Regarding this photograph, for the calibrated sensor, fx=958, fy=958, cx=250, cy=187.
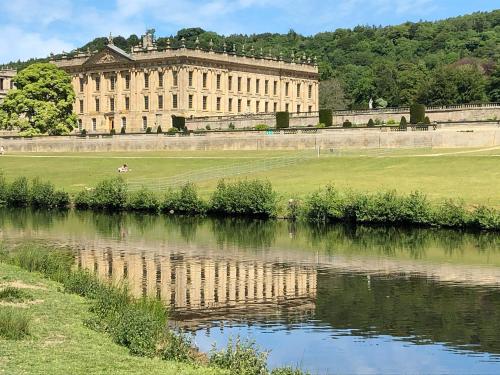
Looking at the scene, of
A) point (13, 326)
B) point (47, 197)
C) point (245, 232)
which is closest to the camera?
point (13, 326)

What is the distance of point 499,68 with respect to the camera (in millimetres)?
111750

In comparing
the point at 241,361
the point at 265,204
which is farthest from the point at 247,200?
the point at 241,361

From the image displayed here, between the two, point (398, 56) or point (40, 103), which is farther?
point (398, 56)

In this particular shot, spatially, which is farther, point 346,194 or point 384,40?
point 384,40

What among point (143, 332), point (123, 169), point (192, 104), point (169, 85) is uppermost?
point (169, 85)

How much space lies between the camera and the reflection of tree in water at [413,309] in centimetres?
2245

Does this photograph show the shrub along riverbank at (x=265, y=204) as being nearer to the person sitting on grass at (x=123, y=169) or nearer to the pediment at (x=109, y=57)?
the person sitting on grass at (x=123, y=169)

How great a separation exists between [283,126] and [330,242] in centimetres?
4561

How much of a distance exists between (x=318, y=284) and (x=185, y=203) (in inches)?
975

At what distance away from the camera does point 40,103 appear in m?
102

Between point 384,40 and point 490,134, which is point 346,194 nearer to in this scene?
point 490,134

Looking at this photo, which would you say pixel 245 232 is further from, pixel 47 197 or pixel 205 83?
pixel 205 83

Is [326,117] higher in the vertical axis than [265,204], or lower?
higher

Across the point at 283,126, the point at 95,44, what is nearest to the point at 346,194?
the point at 283,126
